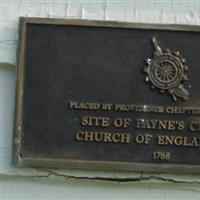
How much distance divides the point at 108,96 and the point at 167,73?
0.30m

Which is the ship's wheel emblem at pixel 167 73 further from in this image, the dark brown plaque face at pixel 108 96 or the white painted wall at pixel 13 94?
the white painted wall at pixel 13 94

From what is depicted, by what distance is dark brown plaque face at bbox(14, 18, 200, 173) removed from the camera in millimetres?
3484

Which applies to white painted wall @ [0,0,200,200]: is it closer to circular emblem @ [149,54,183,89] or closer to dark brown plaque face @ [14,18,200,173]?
dark brown plaque face @ [14,18,200,173]

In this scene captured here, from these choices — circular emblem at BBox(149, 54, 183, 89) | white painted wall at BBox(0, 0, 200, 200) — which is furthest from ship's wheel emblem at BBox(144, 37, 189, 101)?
white painted wall at BBox(0, 0, 200, 200)

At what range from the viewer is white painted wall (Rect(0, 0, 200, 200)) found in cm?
356

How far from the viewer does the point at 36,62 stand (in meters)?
3.52

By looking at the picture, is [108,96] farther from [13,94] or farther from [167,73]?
[13,94]

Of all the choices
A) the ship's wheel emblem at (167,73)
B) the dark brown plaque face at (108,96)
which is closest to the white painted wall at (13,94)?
the dark brown plaque face at (108,96)

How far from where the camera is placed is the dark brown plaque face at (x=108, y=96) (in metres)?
3.48

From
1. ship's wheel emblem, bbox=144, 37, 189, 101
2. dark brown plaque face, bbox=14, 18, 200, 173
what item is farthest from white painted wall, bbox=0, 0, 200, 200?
ship's wheel emblem, bbox=144, 37, 189, 101

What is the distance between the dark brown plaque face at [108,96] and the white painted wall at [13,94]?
8cm

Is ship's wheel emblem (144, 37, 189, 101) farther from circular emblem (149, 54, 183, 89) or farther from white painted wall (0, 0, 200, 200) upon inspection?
white painted wall (0, 0, 200, 200)

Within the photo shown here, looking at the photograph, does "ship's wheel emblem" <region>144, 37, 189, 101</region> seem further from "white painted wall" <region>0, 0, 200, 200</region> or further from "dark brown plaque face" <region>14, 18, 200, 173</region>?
"white painted wall" <region>0, 0, 200, 200</region>

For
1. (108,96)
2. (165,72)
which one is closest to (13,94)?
(108,96)
